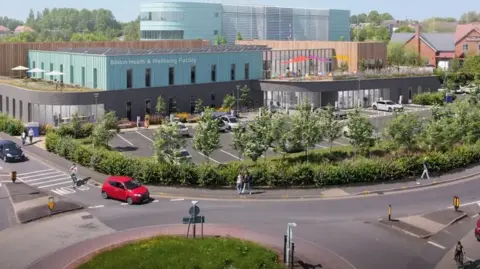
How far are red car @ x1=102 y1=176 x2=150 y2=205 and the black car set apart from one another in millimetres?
11899

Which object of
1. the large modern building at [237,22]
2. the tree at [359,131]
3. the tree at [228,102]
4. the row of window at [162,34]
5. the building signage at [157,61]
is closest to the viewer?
the tree at [359,131]

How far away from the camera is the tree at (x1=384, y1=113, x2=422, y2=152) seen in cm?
3956

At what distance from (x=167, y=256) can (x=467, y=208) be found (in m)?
17.1

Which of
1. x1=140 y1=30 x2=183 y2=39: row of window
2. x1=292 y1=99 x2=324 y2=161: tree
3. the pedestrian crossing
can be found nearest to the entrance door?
the pedestrian crossing

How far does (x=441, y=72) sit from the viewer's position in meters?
79.6

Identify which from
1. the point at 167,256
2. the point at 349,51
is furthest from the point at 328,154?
the point at 349,51

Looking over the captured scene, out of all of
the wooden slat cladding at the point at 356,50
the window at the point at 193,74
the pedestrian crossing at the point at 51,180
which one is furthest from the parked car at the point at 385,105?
the pedestrian crossing at the point at 51,180

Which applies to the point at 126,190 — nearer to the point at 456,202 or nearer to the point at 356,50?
the point at 456,202

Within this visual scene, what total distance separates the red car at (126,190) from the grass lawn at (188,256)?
23.4 feet

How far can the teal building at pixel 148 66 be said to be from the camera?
2188 inches

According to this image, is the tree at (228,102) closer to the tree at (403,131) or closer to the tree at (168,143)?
the tree at (403,131)

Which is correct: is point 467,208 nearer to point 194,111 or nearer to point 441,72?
point 194,111

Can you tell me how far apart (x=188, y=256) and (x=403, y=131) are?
2136 cm

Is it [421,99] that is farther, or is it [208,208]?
[421,99]
